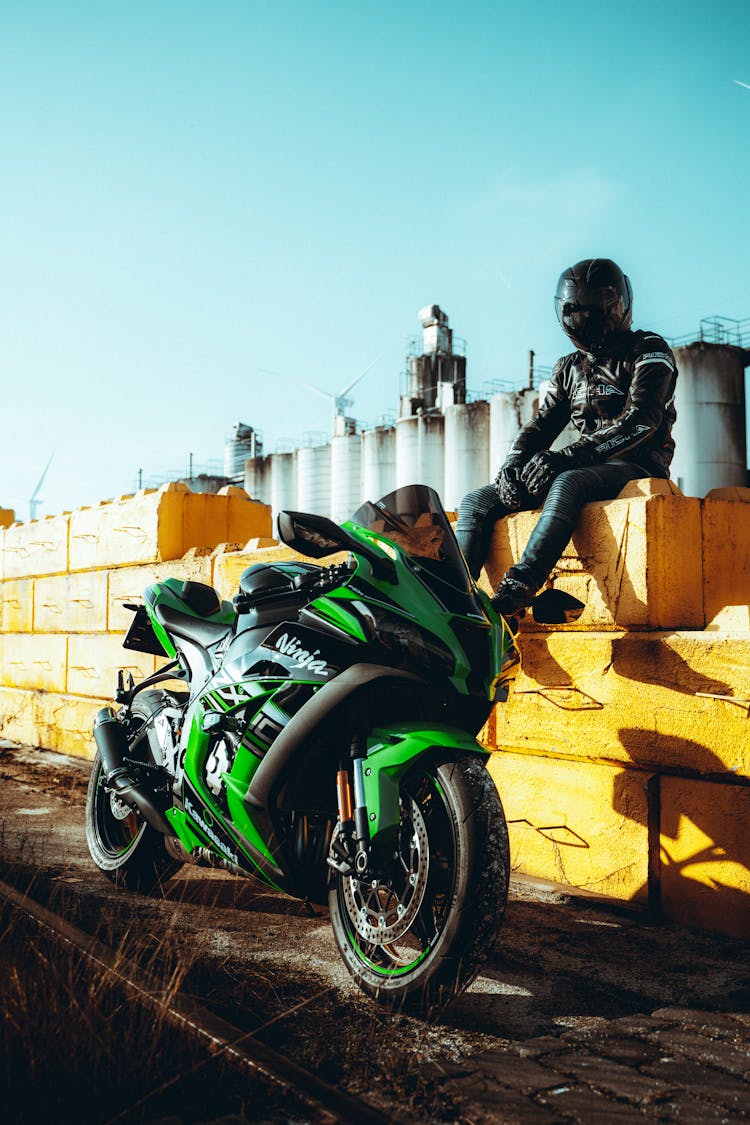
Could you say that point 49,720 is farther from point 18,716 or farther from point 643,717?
point 643,717

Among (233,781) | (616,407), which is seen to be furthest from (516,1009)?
(616,407)

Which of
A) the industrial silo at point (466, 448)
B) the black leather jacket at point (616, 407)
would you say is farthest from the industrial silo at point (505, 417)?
the black leather jacket at point (616, 407)

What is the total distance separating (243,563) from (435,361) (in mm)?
36120

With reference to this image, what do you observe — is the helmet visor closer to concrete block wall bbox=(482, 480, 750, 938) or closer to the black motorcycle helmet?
the black motorcycle helmet

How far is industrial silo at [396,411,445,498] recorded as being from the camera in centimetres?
3662

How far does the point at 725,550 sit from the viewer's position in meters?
4.16

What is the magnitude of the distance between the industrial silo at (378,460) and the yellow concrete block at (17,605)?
29357 millimetres

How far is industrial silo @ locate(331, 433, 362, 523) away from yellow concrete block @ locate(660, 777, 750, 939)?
122 ft

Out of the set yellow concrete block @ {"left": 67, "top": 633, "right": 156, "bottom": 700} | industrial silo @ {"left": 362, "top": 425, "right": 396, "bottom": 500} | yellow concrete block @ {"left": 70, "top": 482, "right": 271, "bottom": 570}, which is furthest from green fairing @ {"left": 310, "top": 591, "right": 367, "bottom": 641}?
industrial silo @ {"left": 362, "top": 425, "right": 396, "bottom": 500}

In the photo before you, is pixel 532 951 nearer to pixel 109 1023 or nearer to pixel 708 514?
pixel 109 1023

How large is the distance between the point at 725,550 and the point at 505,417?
30027 millimetres

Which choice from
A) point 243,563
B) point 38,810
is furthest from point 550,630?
point 38,810

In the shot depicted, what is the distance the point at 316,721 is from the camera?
9.37ft

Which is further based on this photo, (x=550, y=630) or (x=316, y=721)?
(x=550, y=630)
